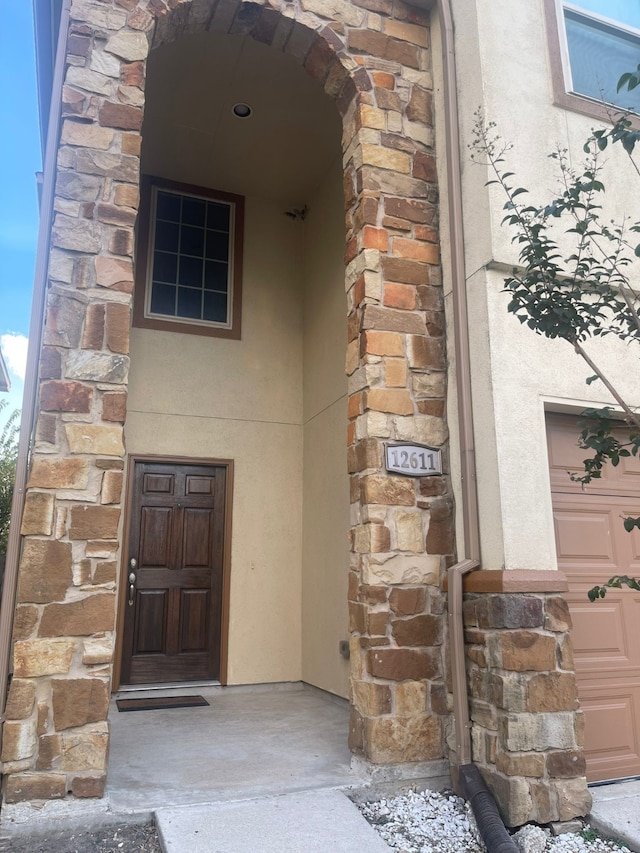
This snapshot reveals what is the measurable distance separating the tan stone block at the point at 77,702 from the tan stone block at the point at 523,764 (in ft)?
5.70

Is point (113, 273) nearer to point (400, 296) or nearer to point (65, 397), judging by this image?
point (65, 397)

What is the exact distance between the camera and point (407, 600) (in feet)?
10.9

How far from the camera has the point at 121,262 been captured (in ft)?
10.5

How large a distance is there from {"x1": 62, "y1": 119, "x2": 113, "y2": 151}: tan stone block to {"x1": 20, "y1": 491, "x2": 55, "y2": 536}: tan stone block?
1.74 metres

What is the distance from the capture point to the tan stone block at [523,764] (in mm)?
2818

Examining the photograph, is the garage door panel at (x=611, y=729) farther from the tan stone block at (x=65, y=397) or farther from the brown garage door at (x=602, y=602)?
the tan stone block at (x=65, y=397)

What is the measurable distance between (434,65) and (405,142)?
1.92ft

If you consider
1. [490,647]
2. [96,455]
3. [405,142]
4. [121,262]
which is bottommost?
[490,647]

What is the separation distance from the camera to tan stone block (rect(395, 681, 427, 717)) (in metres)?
3.22

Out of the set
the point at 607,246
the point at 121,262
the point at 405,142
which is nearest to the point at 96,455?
the point at 121,262

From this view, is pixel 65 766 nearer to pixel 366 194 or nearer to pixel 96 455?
pixel 96 455

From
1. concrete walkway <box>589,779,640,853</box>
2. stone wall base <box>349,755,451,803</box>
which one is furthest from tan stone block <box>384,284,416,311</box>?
concrete walkway <box>589,779,640,853</box>

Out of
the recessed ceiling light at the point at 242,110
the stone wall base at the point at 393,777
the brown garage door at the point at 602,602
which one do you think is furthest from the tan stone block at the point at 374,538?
the recessed ceiling light at the point at 242,110

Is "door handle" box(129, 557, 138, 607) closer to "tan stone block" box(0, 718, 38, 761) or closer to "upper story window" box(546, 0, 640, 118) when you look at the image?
"tan stone block" box(0, 718, 38, 761)
